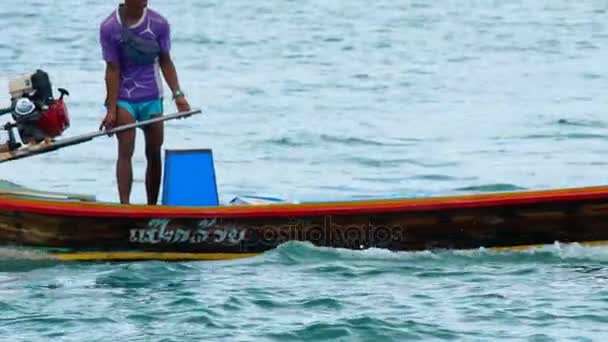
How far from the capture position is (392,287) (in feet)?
40.8

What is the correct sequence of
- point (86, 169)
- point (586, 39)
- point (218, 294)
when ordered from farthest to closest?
point (586, 39), point (86, 169), point (218, 294)

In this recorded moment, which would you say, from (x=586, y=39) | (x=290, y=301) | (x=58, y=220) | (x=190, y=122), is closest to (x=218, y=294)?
(x=290, y=301)

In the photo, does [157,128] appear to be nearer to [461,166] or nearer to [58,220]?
[58,220]

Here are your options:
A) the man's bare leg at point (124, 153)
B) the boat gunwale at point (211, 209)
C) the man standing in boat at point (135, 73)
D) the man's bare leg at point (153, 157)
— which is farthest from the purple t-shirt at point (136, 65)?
the boat gunwale at point (211, 209)

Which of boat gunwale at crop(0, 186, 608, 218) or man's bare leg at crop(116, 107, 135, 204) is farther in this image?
man's bare leg at crop(116, 107, 135, 204)

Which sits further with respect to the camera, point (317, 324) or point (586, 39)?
point (586, 39)

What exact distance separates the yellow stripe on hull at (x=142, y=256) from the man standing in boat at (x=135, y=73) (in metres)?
0.63

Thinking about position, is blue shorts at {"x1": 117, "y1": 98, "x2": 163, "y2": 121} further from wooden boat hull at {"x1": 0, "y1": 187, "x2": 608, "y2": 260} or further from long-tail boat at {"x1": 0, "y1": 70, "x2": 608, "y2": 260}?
wooden boat hull at {"x1": 0, "y1": 187, "x2": 608, "y2": 260}

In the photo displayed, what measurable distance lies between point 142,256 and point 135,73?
1299 mm

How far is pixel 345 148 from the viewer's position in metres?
22.1

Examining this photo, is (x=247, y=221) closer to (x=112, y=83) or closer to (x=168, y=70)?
(x=168, y=70)

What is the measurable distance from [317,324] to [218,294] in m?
1.01

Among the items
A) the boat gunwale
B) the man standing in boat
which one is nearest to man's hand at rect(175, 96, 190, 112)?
the man standing in boat

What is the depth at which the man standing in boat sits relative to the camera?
12.7 metres
